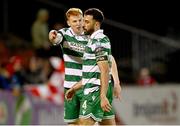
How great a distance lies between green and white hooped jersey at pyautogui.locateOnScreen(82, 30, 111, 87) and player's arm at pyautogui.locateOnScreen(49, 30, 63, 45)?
424mm

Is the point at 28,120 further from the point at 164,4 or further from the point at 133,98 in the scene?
the point at 164,4

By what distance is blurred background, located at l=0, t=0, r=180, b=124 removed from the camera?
15.6 metres

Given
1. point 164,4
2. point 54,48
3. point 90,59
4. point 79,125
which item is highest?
point 164,4

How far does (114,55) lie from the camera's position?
18562 millimetres

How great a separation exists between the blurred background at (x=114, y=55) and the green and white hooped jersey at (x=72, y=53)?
5.35 metres

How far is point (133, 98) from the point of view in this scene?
55.4 feet

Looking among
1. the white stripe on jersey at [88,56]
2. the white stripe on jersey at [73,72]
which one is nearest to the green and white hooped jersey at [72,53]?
the white stripe on jersey at [73,72]

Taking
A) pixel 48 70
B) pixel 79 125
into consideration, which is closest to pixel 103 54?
pixel 79 125

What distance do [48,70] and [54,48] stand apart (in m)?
0.65

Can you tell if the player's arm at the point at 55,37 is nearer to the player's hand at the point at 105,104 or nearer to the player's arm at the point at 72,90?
the player's arm at the point at 72,90

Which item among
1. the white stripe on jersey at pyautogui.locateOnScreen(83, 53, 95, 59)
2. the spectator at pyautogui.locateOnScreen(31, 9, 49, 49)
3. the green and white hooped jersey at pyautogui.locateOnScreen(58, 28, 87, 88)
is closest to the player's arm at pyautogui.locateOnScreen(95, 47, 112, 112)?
the white stripe on jersey at pyautogui.locateOnScreen(83, 53, 95, 59)

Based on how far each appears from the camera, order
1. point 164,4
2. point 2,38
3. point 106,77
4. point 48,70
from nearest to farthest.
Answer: point 106,77, point 48,70, point 2,38, point 164,4

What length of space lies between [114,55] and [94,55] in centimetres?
928

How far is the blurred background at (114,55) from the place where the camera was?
15578 mm
